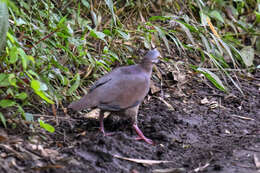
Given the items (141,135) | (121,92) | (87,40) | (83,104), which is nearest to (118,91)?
(121,92)

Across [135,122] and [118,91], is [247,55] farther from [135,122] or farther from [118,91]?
[118,91]

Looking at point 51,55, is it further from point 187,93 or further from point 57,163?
point 187,93

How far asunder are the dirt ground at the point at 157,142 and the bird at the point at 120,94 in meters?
0.18

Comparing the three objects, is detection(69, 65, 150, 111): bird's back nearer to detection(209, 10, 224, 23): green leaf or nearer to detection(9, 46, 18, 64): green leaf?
detection(9, 46, 18, 64): green leaf

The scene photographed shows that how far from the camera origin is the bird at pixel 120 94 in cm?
311

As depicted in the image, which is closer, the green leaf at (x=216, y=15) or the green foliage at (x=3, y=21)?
the green foliage at (x=3, y=21)

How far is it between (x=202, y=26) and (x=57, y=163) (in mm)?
2947

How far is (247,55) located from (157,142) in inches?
101

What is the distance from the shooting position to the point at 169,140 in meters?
3.22

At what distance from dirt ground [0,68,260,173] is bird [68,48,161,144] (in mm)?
181

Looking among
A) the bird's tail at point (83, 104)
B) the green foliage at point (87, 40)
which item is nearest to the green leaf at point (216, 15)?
the green foliage at point (87, 40)

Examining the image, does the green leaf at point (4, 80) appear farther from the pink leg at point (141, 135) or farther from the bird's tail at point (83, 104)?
the pink leg at point (141, 135)

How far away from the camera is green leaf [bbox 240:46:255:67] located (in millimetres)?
5164

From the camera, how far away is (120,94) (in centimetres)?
317
